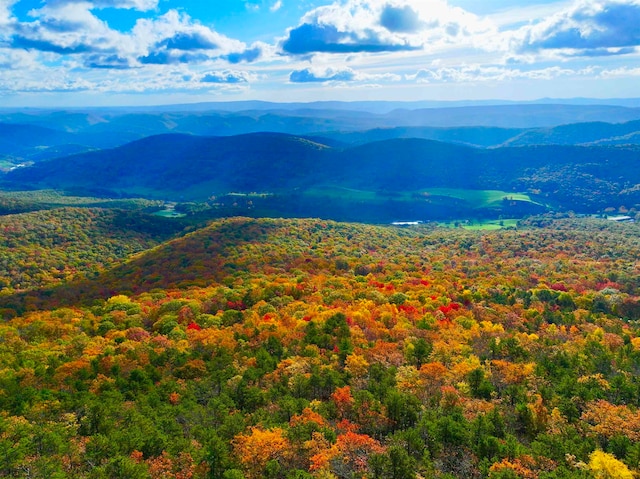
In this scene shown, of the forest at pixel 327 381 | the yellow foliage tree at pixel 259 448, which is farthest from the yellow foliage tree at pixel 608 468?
the yellow foliage tree at pixel 259 448

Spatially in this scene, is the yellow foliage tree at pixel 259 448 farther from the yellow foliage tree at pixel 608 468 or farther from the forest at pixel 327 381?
the yellow foliage tree at pixel 608 468

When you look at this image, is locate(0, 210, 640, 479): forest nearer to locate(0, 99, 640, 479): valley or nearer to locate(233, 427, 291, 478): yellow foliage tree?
locate(233, 427, 291, 478): yellow foliage tree

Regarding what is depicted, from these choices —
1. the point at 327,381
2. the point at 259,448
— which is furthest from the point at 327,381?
the point at 259,448

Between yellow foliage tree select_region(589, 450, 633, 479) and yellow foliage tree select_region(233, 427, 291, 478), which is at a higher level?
yellow foliage tree select_region(233, 427, 291, 478)

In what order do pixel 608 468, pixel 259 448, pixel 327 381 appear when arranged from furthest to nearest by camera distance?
pixel 327 381, pixel 259 448, pixel 608 468

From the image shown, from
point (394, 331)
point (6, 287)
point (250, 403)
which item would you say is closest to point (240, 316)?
point (394, 331)

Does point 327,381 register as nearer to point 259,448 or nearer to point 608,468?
point 259,448

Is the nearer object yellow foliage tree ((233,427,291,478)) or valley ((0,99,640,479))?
yellow foliage tree ((233,427,291,478))

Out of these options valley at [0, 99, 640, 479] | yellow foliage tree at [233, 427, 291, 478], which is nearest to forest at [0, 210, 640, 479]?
yellow foliage tree at [233, 427, 291, 478]
